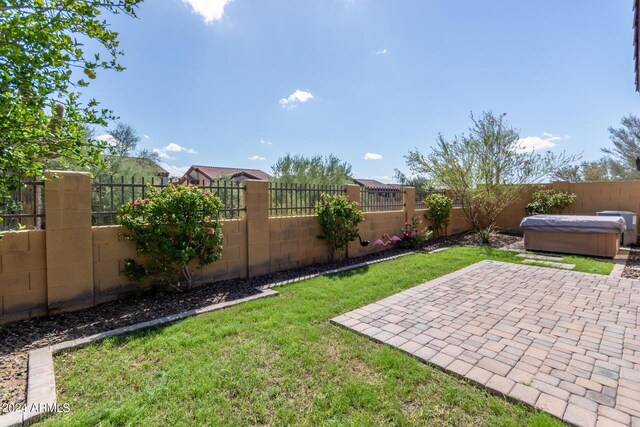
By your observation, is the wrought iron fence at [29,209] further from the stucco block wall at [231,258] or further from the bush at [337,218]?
the bush at [337,218]

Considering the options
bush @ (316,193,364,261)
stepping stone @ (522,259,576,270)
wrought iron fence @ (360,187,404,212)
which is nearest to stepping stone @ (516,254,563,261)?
stepping stone @ (522,259,576,270)

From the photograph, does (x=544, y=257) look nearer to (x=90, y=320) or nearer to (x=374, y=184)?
(x=90, y=320)

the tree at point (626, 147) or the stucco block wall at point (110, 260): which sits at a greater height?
the tree at point (626, 147)

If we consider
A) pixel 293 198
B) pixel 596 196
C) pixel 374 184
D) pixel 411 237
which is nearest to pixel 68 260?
pixel 293 198

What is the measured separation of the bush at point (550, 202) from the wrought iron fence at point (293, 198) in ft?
28.1

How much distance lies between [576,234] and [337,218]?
6559 millimetres

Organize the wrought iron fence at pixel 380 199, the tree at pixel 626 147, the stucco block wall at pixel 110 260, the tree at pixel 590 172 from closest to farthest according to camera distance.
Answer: the stucco block wall at pixel 110 260 < the wrought iron fence at pixel 380 199 < the tree at pixel 626 147 < the tree at pixel 590 172

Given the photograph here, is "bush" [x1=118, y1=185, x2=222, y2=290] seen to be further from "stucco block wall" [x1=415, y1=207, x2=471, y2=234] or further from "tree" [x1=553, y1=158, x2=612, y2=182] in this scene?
"tree" [x1=553, y1=158, x2=612, y2=182]

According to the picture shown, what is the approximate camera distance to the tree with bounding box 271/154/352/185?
1545 cm

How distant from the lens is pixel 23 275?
3531 millimetres

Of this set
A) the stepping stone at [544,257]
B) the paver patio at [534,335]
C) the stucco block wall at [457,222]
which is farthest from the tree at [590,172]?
the paver patio at [534,335]

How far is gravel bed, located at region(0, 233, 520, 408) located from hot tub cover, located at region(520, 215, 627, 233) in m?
7.18

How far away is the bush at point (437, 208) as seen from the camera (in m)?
10.3

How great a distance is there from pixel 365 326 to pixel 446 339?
2.87ft
